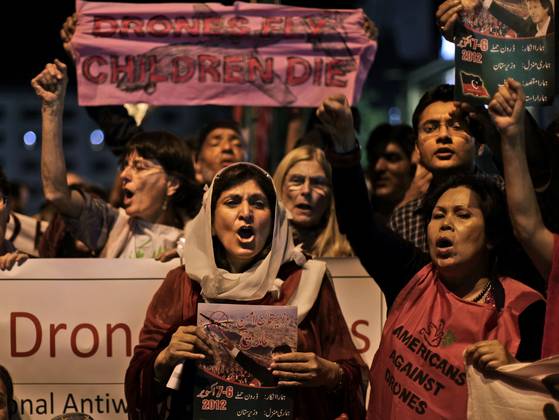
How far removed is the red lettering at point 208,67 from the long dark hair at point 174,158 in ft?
1.08

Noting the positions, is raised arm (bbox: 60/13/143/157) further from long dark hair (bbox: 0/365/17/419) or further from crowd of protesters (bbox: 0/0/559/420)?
long dark hair (bbox: 0/365/17/419)

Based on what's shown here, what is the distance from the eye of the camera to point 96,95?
20.7 feet

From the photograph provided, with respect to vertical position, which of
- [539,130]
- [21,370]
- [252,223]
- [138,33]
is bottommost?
[21,370]

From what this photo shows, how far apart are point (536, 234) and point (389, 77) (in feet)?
22.1

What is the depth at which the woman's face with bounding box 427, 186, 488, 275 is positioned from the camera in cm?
470

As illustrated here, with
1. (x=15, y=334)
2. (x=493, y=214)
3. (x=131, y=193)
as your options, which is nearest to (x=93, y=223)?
(x=131, y=193)

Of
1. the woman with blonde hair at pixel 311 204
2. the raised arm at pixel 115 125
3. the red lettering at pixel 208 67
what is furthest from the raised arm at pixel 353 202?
the raised arm at pixel 115 125

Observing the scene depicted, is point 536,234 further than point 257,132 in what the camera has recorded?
No

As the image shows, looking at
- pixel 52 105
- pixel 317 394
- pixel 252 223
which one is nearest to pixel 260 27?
pixel 52 105

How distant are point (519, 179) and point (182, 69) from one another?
2.39 m

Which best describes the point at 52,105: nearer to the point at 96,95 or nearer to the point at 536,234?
the point at 96,95

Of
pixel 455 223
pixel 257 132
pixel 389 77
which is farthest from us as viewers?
pixel 389 77

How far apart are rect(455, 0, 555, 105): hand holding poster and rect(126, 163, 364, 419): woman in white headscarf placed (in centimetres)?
86

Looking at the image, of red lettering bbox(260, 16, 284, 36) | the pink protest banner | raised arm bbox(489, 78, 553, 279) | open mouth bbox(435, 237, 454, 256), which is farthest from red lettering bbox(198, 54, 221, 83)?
raised arm bbox(489, 78, 553, 279)
